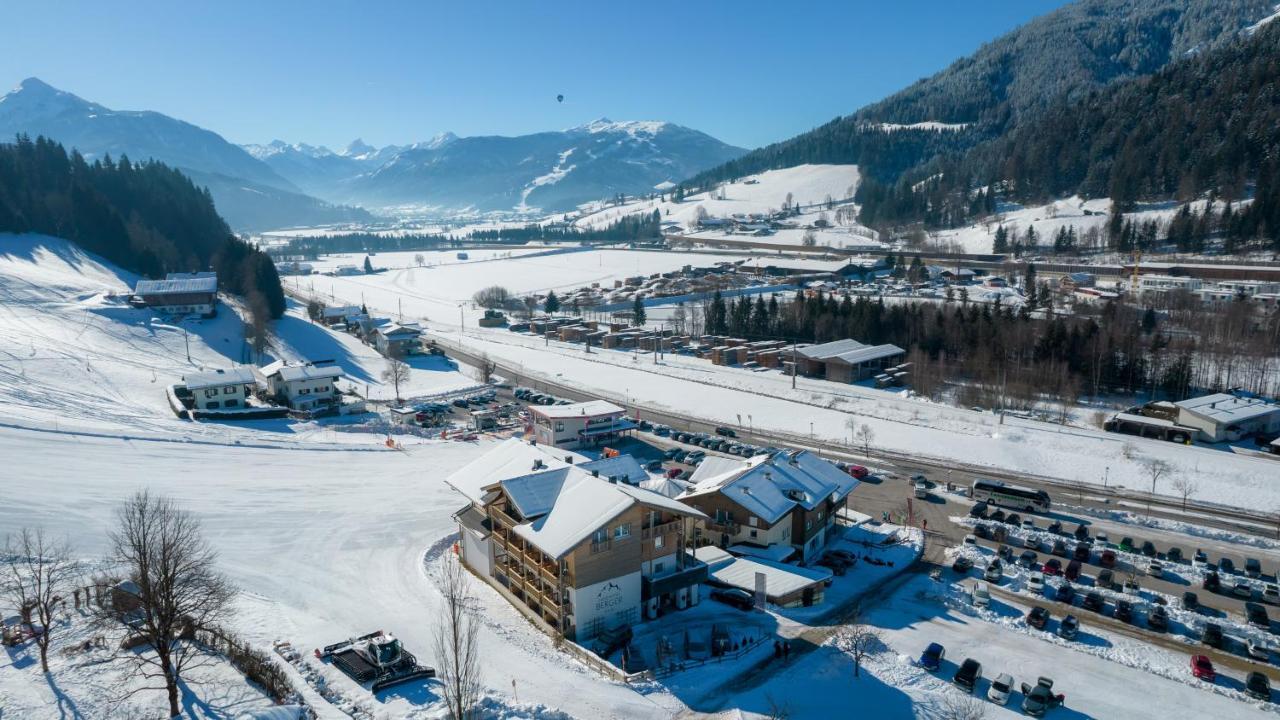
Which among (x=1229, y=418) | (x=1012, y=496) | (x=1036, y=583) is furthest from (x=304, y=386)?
(x=1229, y=418)

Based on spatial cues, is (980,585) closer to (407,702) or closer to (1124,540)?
(1124,540)

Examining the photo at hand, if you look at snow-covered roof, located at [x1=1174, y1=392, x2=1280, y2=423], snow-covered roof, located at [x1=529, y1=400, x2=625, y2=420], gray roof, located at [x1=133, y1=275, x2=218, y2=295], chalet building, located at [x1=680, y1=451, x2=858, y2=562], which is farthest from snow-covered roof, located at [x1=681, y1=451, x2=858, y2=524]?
gray roof, located at [x1=133, y1=275, x2=218, y2=295]

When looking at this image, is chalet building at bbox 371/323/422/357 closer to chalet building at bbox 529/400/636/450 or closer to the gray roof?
the gray roof

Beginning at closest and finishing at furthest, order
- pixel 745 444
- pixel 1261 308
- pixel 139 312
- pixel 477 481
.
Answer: pixel 477 481 → pixel 745 444 → pixel 139 312 → pixel 1261 308

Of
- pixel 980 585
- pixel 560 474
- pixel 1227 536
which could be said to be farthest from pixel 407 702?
pixel 1227 536

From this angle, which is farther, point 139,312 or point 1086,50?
point 1086,50

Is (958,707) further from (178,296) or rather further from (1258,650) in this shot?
(178,296)
